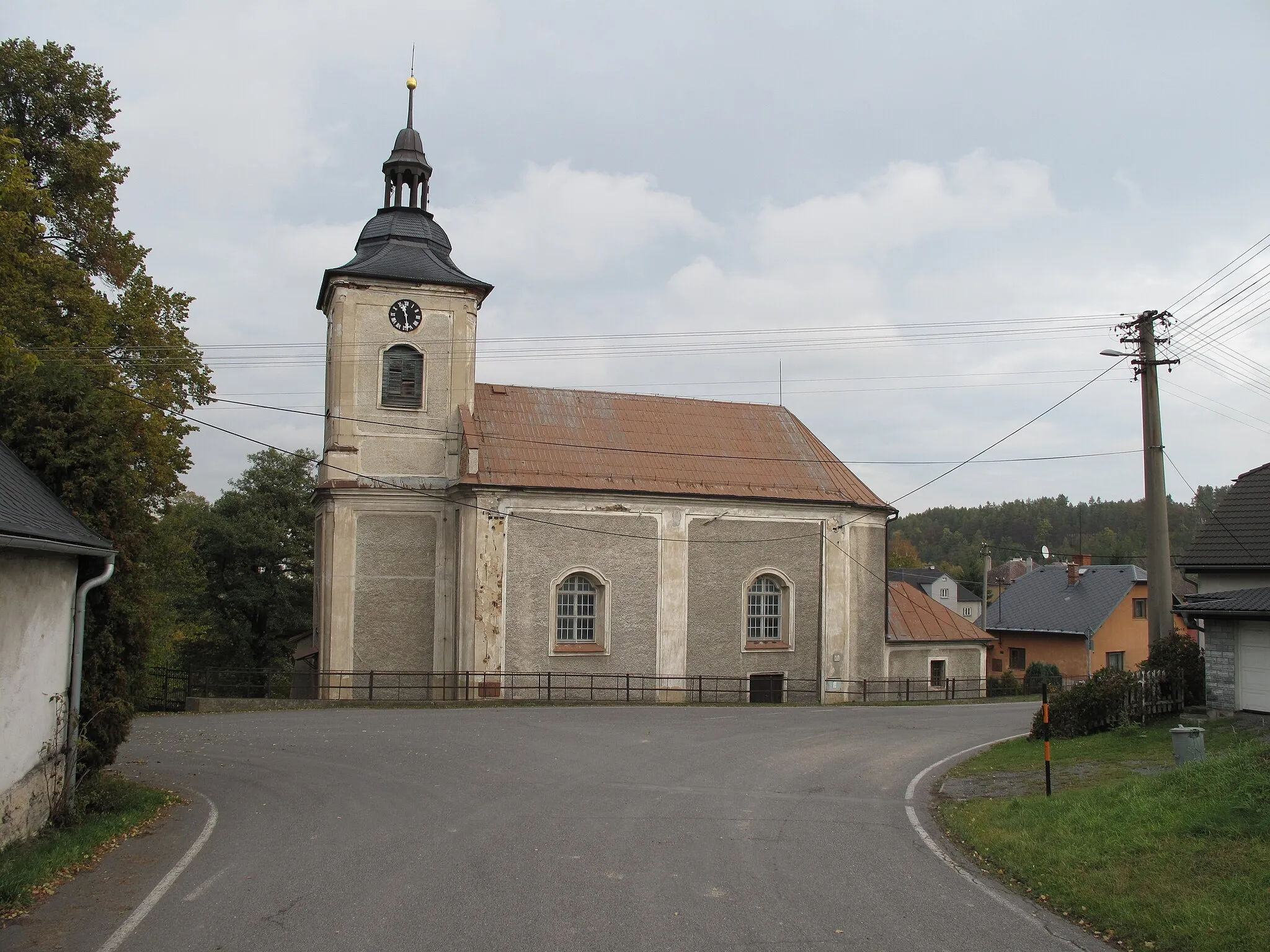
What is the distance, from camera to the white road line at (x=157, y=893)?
692 centimetres

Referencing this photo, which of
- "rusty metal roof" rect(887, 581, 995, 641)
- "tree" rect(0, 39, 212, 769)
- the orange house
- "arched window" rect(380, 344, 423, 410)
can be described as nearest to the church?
"arched window" rect(380, 344, 423, 410)

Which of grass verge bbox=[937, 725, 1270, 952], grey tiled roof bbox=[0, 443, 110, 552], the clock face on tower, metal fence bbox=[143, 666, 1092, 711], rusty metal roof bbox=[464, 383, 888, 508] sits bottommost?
metal fence bbox=[143, 666, 1092, 711]

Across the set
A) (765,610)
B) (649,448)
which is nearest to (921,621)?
(765,610)

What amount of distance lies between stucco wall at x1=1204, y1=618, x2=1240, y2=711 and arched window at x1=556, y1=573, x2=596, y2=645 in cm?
1496

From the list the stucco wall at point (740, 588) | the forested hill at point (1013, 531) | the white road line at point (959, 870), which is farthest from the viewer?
the forested hill at point (1013, 531)

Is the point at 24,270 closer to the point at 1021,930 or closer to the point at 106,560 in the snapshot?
the point at 106,560

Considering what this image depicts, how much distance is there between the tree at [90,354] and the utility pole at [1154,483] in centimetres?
1703

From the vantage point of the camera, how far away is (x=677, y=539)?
1113 inches

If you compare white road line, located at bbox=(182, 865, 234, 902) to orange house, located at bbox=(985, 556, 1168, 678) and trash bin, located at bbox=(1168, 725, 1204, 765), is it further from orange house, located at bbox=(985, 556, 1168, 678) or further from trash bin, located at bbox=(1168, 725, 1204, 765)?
orange house, located at bbox=(985, 556, 1168, 678)

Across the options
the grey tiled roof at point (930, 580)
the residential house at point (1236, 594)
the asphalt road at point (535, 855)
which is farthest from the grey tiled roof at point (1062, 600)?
the grey tiled roof at point (930, 580)

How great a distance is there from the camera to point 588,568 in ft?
89.9

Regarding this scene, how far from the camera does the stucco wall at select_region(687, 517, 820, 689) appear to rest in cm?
2841

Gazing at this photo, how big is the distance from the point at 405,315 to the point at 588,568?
8.57m

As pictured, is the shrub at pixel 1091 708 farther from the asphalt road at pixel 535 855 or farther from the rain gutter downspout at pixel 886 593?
the rain gutter downspout at pixel 886 593
